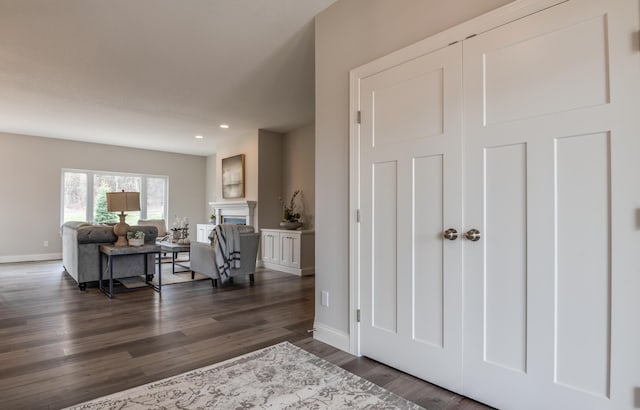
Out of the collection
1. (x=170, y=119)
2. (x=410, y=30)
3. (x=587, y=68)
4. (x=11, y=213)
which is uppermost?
(x=170, y=119)

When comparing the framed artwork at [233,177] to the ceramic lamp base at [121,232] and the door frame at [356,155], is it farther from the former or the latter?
the door frame at [356,155]

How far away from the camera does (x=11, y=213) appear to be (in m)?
7.01

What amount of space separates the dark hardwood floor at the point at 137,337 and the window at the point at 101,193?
3438 millimetres

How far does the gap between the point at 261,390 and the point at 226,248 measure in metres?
2.89

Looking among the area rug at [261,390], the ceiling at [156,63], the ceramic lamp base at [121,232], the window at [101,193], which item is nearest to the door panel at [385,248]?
the area rug at [261,390]

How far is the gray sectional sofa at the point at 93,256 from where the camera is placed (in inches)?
174

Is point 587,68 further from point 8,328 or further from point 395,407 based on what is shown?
point 8,328

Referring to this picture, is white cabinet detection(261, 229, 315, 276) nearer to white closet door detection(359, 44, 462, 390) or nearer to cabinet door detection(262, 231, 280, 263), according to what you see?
cabinet door detection(262, 231, 280, 263)

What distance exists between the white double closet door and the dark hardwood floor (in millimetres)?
392

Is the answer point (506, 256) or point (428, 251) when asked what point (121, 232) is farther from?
point (506, 256)

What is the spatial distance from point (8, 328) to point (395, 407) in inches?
132

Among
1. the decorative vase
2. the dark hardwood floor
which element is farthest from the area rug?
the decorative vase

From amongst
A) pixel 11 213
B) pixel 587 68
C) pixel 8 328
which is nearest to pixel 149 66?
pixel 8 328

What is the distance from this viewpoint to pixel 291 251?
5797 mm
